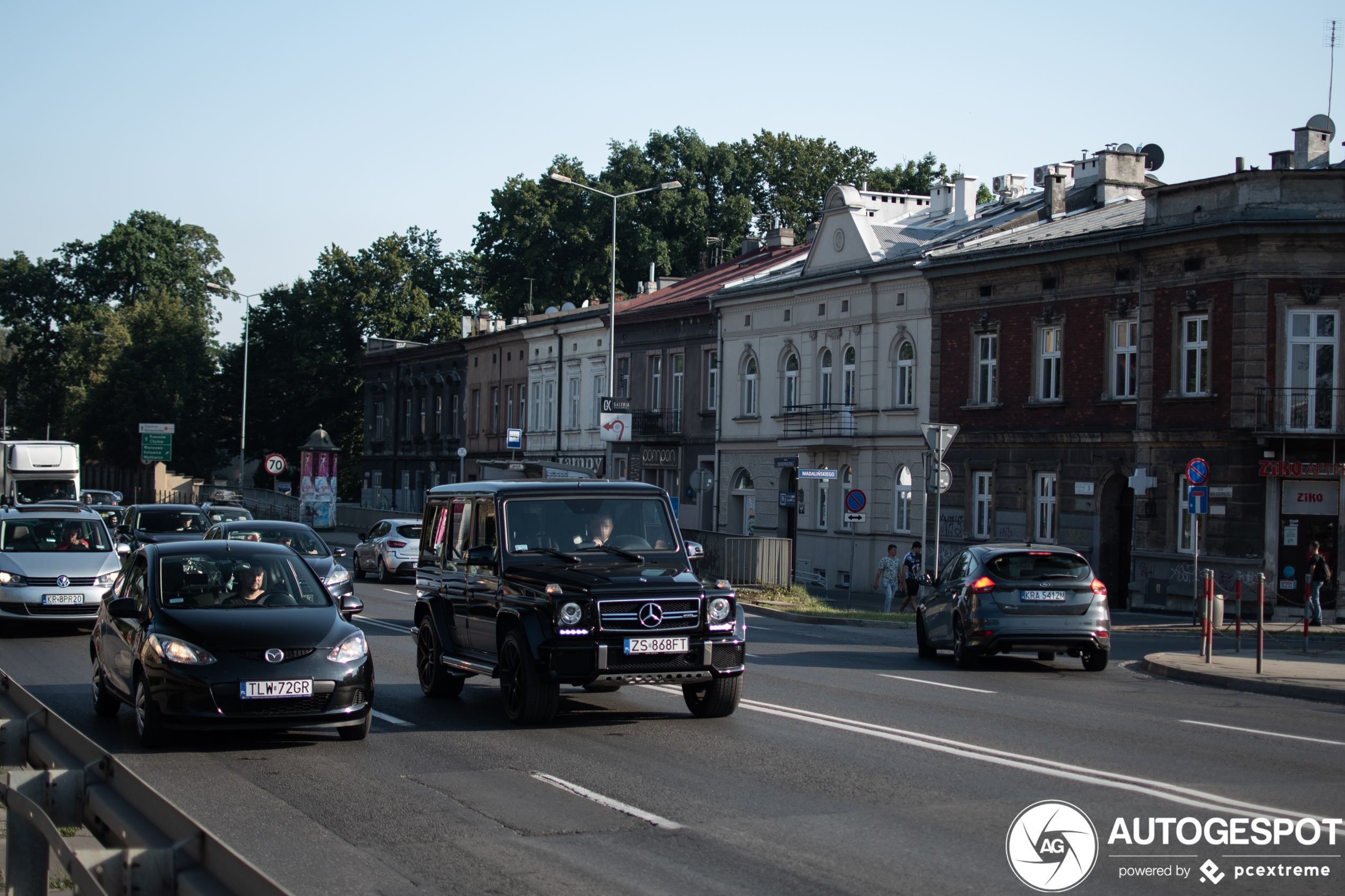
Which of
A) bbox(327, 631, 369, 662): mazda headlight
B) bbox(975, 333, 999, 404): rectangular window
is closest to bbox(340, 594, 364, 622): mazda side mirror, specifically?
bbox(327, 631, 369, 662): mazda headlight

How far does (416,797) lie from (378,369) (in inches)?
2849

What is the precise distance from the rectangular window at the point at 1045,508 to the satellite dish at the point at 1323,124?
1129cm

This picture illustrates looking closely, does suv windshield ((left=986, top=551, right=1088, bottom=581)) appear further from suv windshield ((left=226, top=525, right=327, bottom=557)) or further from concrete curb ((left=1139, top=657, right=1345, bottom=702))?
suv windshield ((left=226, top=525, right=327, bottom=557))

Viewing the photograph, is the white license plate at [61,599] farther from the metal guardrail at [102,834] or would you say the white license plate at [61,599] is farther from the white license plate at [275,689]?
the metal guardrail at [102,834]

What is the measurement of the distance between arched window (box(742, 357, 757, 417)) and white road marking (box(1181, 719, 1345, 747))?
34.5 metres

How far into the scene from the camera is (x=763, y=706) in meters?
13.9

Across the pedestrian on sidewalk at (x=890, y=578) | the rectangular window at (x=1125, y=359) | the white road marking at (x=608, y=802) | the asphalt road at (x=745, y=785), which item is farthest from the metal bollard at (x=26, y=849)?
the rectangular window at (x=1125, y=359)

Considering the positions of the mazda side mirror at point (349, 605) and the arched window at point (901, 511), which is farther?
the arched window at point (901, 511)

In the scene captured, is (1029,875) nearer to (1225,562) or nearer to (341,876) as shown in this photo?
(341,876)

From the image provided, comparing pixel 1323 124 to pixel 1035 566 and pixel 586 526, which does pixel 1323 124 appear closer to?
pixel 1035 566

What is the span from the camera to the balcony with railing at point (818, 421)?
4309 cm

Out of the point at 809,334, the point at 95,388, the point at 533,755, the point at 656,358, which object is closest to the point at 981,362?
the point at 809,334

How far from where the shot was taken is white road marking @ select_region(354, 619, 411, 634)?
2259cm

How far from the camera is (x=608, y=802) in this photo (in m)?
8.95
